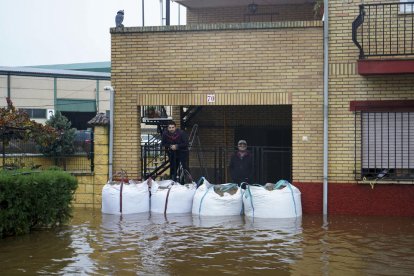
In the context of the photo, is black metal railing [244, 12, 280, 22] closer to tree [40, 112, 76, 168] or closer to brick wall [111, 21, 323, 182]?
brick wall [111, 21, 323, 182]

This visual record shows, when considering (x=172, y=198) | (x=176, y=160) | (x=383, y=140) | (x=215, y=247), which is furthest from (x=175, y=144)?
(x=215, y=247)

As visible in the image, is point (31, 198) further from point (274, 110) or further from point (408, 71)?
point (274, 110)

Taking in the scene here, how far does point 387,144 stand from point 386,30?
7.72 feet

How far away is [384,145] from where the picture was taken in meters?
13.1

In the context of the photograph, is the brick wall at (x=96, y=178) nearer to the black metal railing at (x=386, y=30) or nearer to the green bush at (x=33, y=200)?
the green bush at (x=33, y=200)

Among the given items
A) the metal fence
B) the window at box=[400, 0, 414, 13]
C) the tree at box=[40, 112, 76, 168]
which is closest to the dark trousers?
the metal fence

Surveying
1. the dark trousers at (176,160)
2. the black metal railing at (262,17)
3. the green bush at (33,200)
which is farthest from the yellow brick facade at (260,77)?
the black metal railing at (262,17)

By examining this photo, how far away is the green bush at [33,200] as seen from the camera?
9.91m

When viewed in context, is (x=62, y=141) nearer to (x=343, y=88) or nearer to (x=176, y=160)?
(x=176, y=160)

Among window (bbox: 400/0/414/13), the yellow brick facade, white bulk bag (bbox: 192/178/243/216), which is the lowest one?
white bulk bag (bbox: 192/178/243/216)

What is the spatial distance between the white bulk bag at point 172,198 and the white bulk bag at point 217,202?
11.7 inches

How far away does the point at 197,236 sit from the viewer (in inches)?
419

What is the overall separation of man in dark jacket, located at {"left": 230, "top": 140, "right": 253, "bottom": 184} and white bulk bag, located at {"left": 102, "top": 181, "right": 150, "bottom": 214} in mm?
2005

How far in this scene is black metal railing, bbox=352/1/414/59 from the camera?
42.4 ft
